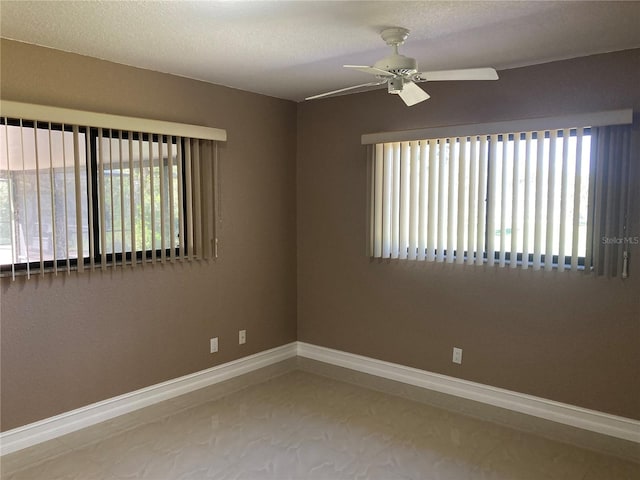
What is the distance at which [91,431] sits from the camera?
303cm

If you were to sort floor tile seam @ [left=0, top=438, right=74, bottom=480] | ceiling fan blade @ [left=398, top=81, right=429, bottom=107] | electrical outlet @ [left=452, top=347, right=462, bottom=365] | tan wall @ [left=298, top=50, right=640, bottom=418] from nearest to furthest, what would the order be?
1. ceiling fan blade @ [left=398, top=81, right=429, bottom=107]
2. floor tile seam @ [left=0, top=438, right=74, bottom=480]
3. tan wall @ [left=298, top=50, right=640, bottom=418]
4. electrical outlet @ [left=452, top=347, right=462, bottom=365]

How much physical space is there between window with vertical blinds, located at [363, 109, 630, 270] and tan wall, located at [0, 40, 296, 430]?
37.7 inches

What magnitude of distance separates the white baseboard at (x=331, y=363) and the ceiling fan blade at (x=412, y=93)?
209 cm

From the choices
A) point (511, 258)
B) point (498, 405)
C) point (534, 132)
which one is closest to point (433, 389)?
point (498, 405)

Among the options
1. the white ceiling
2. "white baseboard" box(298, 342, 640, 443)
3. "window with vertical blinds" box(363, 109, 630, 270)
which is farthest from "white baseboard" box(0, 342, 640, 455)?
the white ceiling

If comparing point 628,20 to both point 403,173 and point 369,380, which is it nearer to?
point 403,173

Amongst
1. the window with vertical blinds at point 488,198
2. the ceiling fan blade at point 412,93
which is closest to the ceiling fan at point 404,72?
the ceiling fan blade at point 412,93

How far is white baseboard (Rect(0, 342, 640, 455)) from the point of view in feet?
9.43

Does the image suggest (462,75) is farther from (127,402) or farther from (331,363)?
(127,402)

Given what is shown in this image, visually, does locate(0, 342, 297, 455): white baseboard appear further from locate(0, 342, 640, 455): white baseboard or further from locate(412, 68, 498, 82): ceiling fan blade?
locate(412, 68, 498, 82): ceiling fan blade

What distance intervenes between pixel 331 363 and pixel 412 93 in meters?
2.56

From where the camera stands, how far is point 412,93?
97.3 inches

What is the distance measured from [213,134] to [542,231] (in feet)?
7.81

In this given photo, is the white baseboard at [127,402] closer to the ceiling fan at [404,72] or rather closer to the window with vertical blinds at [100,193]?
the window with vertical blinds at [100,193]
